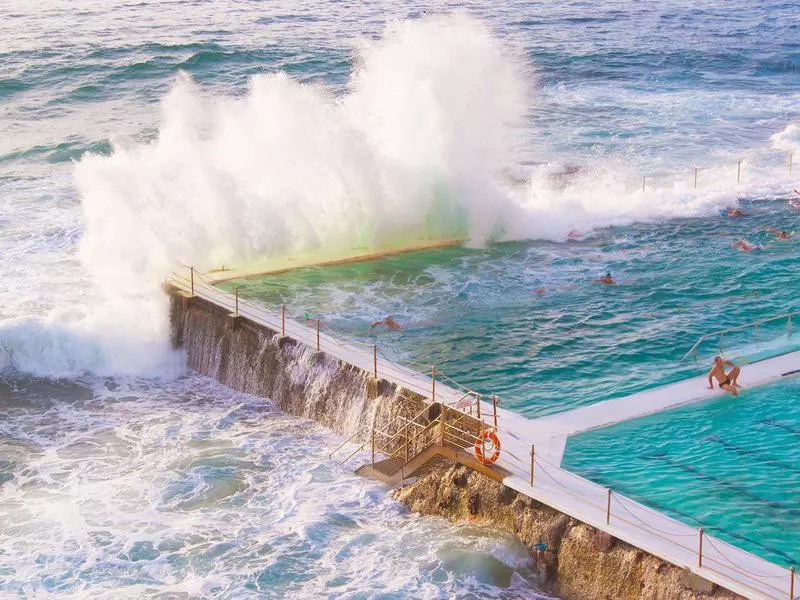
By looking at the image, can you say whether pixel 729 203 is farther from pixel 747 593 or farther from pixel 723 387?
pixel 747 593

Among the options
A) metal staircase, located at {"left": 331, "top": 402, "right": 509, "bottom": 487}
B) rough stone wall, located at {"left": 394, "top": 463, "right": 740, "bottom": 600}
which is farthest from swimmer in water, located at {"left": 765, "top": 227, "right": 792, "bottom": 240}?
rough stone wall, located at {"left": 394, "top": 463, "right": 740, "bottom": 600}

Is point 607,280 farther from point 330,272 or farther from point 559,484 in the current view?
point 559,484

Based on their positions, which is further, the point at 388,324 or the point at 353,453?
the point at 388,324

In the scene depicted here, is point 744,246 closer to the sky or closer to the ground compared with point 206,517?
closer to the sky

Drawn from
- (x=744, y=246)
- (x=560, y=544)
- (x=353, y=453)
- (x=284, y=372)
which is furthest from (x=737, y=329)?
(x=284, y=372)

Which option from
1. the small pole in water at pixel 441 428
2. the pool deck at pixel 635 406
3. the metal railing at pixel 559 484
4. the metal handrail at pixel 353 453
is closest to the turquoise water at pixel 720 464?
the pool deck at pixel 635 406

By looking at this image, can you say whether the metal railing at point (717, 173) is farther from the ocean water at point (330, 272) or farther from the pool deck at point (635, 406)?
the pool deck at point (635, 406)
